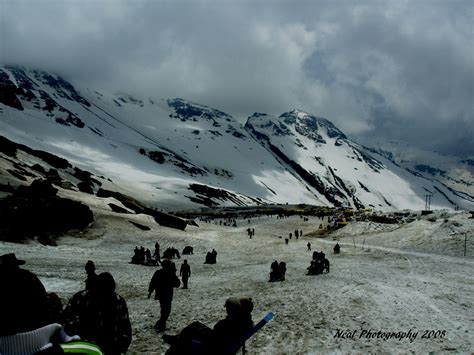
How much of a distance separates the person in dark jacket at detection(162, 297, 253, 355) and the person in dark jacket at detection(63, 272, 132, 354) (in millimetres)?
2239

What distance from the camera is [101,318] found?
6574mm

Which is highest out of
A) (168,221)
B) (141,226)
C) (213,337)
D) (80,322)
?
(213,337)

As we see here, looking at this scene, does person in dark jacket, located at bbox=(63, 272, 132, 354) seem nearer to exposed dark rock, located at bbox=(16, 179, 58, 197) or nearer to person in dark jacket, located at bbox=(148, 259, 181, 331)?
person in dark jacket, located at bbox=(148, 259, 181, 331)

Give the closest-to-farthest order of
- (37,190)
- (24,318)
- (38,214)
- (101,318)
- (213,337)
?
1. (24,318)
2. (213,337)
3. (101,318)
4. (38,214)
5. (37,190)

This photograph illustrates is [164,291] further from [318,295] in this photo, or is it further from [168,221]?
[168,221]

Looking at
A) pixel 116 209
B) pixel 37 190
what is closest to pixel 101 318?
pixel 37 190

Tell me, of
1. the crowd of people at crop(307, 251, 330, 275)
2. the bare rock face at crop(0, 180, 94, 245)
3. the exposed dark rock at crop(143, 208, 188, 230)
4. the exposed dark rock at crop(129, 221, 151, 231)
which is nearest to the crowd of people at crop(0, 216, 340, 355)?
the crowd of people at crop(307, 251, 330, 275)

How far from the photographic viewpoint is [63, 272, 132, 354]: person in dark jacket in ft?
21.5

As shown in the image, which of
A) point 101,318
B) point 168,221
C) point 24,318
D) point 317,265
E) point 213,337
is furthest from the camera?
point 168,221

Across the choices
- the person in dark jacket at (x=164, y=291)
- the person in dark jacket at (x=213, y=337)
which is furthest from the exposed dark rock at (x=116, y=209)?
the person in dark jacket at (x=213, y=337)

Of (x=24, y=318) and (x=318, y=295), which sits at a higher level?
(x=24, y=318)

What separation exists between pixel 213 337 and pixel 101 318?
2.71m

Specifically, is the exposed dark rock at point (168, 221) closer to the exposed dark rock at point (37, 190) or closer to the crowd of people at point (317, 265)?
the exposed dark rock at point (37, 190)

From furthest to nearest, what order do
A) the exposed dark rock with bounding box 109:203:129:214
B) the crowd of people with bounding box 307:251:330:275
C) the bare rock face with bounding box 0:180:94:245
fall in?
the exposed dark rock with bounding box 109:203:129:214, the bare rock face with bounding box 0:180:94:245, the crowd of people with bounding box 307:251:330:275
